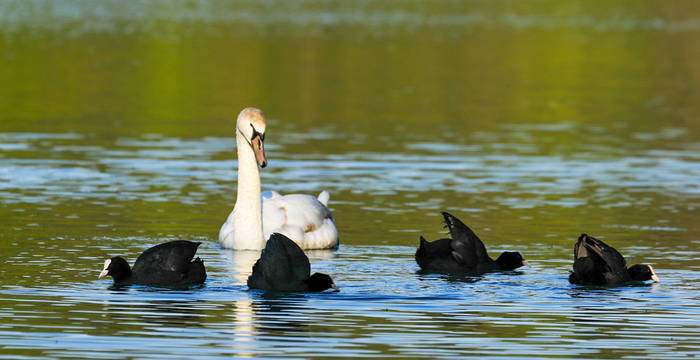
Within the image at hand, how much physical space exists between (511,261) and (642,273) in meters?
1.60

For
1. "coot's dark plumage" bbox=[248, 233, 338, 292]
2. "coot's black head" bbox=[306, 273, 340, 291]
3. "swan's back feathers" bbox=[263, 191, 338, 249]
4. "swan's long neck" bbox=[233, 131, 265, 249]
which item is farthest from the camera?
"swan's back feathers" bbox=[263, 191, 338, 249]

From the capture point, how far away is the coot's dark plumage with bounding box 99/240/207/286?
51.9 ft

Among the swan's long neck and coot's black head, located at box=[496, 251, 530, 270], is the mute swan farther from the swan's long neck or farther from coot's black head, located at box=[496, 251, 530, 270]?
A: coot's black head, located at box=[496, 251, 530, 270]

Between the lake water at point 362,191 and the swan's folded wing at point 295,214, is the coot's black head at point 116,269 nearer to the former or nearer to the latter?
the lake water at point 362,191

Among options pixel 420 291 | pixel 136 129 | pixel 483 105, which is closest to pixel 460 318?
pixel 420 291

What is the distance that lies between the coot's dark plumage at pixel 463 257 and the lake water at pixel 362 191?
0.34 metres

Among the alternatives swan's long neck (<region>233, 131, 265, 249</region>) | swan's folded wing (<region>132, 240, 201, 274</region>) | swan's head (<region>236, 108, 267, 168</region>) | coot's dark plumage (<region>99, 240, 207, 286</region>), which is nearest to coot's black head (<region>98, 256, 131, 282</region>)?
coot's dark plumage (<region>99, 240, 207, 286</region>)

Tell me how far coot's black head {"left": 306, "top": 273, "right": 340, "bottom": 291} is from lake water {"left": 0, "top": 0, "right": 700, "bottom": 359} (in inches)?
6.1

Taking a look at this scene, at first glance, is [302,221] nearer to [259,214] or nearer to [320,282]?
[259,214]

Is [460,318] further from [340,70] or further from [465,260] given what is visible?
[340,70]

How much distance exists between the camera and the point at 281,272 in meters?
15.5

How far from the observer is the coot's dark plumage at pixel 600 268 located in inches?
631

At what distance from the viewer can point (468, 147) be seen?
3142cm

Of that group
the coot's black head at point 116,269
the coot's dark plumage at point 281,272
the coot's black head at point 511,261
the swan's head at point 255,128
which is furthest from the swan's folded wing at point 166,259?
the coot's black head at point 511,261
